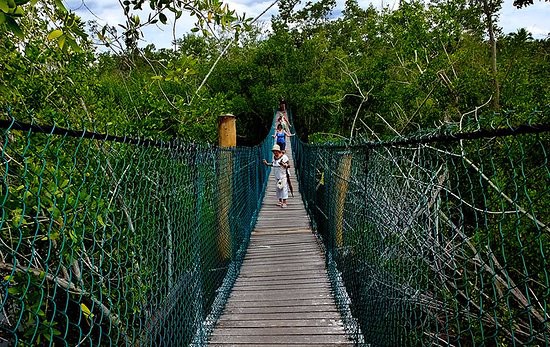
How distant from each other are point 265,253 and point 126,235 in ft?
10.1

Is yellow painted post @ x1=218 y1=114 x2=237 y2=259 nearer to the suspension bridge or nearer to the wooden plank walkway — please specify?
the suspension bridge

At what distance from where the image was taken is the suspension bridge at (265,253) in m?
1.22

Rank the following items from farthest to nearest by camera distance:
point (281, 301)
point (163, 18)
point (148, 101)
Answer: point (148, 101) < point (281, 301) < point (163, 18)

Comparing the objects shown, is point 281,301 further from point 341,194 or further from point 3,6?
point 3,6

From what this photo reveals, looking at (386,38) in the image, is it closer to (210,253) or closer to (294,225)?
(294,225)

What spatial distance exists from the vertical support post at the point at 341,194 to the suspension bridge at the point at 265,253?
2 cm

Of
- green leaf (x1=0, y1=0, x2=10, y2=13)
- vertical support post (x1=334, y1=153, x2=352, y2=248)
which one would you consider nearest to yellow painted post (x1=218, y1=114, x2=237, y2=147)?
vertical support post (x1=334, y1=153, x2=352, y2=248)

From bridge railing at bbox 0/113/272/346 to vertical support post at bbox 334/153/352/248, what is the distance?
0.86 metres

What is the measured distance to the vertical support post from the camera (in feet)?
10.3

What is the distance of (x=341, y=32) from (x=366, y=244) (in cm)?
2548

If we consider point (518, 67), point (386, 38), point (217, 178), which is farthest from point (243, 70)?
point (217, 178)

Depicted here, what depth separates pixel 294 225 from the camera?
233 inches

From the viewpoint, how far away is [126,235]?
155 cm

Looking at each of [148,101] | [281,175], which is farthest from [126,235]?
[281,175]
